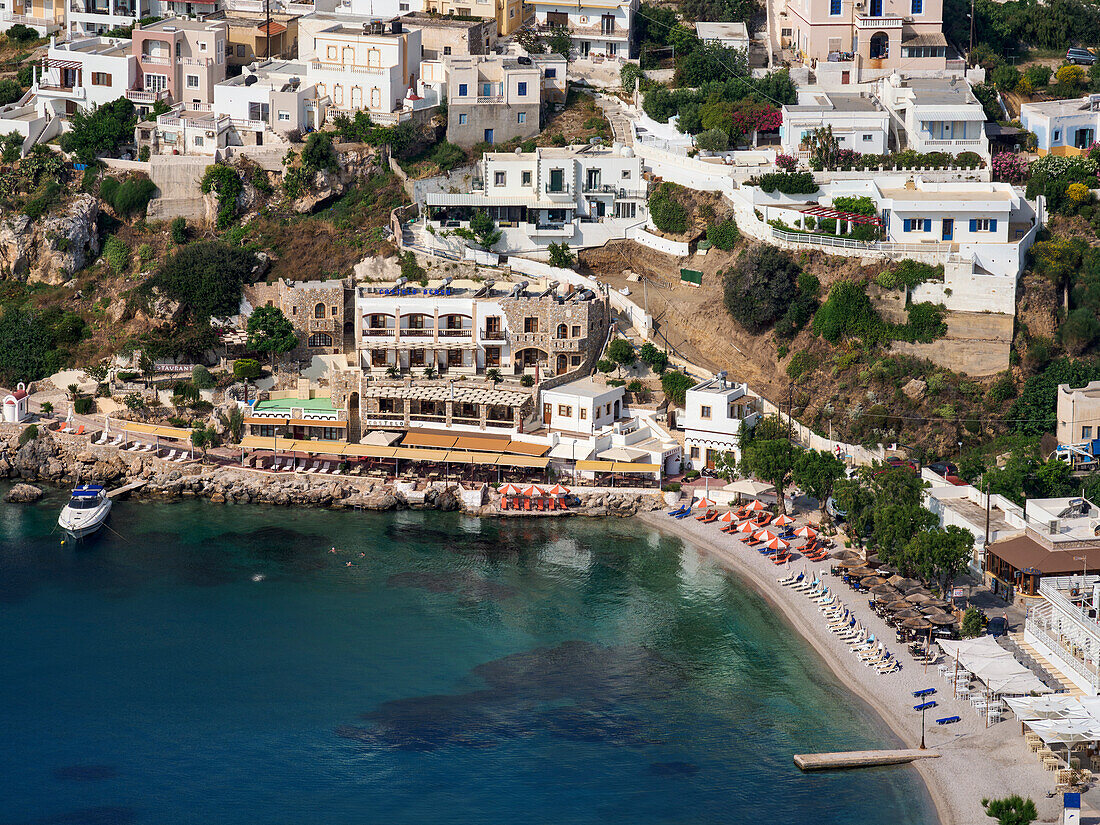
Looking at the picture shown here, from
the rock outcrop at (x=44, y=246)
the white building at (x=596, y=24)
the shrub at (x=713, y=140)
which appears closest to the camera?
the shrub at (x=713, y=140)

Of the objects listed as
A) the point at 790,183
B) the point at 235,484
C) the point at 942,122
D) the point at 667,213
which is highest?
the point at 942,122

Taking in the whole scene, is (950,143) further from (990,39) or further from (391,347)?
(391,347)

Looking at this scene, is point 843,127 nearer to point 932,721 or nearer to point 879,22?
point 879,22

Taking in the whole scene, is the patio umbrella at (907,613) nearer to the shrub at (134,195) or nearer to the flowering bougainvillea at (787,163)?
the flowering bougainvillea at (787,163)

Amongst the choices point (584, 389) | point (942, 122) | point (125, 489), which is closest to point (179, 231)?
point (125, 489)

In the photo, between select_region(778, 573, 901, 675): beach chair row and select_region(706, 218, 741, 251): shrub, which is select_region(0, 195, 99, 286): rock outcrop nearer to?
select_region(706, 218, 741, 251): shrub

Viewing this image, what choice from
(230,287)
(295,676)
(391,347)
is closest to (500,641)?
(295,676)

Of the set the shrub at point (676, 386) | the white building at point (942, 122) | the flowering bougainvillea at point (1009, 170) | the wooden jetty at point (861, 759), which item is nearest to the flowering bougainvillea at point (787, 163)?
the white building at point (942, 122)
